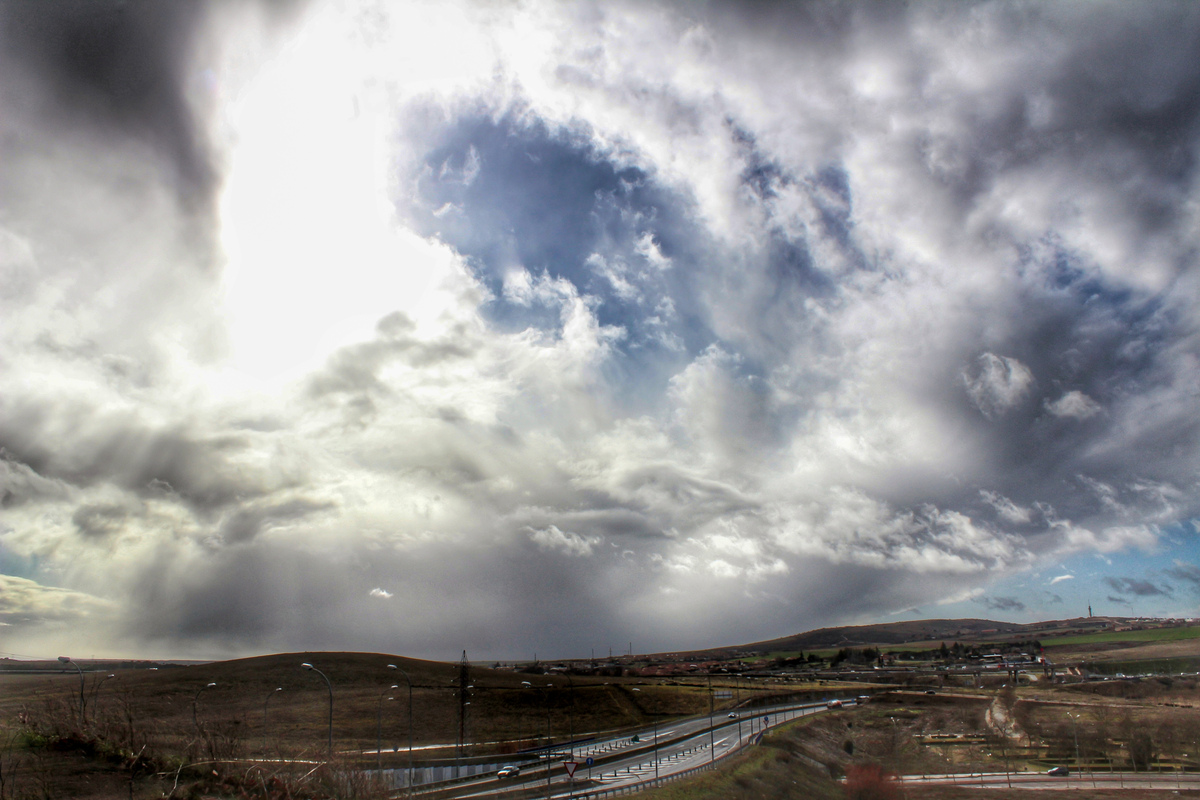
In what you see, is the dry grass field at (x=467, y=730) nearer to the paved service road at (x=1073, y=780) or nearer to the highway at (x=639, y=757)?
the paved service road at (x=1073, y=780)

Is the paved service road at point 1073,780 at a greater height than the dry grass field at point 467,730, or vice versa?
the dry grass field at point 467,730

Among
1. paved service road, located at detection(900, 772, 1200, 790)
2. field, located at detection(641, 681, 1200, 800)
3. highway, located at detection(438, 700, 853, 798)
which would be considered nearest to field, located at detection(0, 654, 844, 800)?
highway, located at detection(438, 700, 853, 798)

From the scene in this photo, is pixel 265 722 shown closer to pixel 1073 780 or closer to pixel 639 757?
pixel 639 757

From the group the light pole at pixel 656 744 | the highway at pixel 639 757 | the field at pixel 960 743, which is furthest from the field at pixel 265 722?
the field at pixel 960 743

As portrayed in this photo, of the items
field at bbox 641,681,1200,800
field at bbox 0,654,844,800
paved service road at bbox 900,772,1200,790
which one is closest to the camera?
field at bbox 0,654,844,800

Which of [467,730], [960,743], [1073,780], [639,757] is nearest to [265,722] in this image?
[467,730]

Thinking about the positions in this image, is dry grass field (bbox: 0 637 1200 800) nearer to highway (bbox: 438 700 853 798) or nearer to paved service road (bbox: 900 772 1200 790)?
paved service road (bbox: 900 772 1200 790)

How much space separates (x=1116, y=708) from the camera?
138500 mm

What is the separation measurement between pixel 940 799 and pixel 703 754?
31.1 metres

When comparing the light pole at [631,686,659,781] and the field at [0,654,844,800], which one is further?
the light pole at [631,686,659,781]

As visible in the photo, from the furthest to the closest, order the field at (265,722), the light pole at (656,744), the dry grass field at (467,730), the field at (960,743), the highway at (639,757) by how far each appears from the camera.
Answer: the field at (960,743) < the light pole at (656,744) < the highway at (639,757) < the dry grass field at (467,730) < the field at (265,722)

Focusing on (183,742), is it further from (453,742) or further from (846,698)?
(846,698)

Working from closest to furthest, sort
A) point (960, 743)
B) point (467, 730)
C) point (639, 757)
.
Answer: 1. point (639, 757)
2. point (960, 743)
3. point (467, 730)

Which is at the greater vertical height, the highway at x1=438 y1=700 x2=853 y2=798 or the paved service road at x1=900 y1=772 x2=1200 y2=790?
the highway at x1=438 y1=700 x2=853 y2=798
